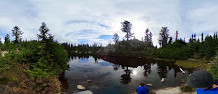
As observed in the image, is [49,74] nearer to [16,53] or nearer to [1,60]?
[16,53]

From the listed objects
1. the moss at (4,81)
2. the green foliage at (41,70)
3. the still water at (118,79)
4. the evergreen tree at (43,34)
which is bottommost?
the still water at (118,79)

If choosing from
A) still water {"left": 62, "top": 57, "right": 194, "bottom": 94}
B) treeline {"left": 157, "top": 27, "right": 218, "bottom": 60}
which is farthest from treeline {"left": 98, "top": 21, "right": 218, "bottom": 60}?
still water {"left": 62, "top": 57, "right": 194, "bottom": 94}

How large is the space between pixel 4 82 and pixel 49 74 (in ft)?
16.1

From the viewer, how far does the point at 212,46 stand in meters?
36.9

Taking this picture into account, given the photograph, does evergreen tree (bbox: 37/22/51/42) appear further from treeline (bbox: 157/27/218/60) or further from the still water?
treeline (bbox: 157/27/218/60)

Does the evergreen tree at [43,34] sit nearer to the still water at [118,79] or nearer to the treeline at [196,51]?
the still water at [118,79]

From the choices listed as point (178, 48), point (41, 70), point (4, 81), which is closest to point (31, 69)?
point (41, 70)

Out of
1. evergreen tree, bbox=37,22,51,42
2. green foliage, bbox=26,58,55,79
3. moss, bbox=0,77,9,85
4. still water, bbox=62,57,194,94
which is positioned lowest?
still water, bbox=62,57,194,94

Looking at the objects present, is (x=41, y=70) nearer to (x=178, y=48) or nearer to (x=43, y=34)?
(x=43, y=34)

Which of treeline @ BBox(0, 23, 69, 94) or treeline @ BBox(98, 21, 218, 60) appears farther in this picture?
treeline @ BBox(98, 21, 218, 60)

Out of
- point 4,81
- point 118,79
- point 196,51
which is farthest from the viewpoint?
point 196,51

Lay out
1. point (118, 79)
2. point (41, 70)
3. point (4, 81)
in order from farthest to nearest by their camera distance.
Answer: point (118, 79)
point (4, 81)
point (41, 70)

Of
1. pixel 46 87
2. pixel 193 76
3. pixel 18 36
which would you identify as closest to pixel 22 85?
pixel 46 87

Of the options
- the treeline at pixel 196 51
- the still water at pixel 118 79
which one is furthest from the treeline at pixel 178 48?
the still water at pixel 118 79
